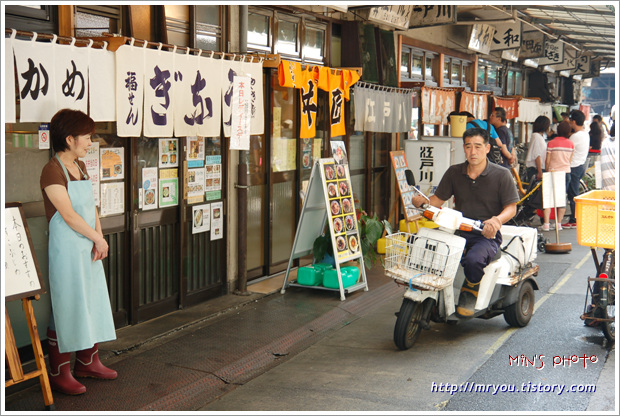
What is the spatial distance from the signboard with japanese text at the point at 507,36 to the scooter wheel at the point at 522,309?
1218 centimetres

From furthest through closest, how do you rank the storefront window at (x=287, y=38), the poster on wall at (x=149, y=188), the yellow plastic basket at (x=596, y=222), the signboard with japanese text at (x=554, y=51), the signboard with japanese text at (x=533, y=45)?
the signboard with japanese text at (x=554, y=51) → the signboard with japanese text at (x=533, y=45) → the storefront window at (x=287, y=38) → the poster on wall at (x=149, y=188) → the yellow plastic basket at (x=596, y=222)

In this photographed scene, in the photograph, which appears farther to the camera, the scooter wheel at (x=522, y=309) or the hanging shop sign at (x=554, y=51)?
the hanging shop sign at (x=554, y=51)

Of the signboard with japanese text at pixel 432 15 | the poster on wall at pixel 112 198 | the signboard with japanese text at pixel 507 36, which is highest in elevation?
Result: the signboard with japanese text at pixel 507 36

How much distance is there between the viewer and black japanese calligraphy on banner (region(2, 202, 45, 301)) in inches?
210

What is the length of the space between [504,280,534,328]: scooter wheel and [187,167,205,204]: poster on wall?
3929mm

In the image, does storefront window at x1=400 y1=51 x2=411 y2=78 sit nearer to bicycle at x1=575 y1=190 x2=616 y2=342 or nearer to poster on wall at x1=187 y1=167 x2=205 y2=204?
poster on wall at x1=187 y1=167 x2=205 y2=204

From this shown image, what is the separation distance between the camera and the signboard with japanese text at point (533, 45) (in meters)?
22.3

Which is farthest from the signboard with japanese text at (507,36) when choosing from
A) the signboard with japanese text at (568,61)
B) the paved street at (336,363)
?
the paved street at (336,363)

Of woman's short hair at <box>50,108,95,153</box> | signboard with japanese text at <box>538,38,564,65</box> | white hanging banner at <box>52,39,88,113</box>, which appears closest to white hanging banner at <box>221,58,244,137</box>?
white hanging banner at <box>52,39,88,113</box>

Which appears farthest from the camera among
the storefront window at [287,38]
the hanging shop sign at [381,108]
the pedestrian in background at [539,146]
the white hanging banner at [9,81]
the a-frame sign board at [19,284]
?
the pedestrian in background at [539,146]

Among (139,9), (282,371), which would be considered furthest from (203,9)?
(282,371)

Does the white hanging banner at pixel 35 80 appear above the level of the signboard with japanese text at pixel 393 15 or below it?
below

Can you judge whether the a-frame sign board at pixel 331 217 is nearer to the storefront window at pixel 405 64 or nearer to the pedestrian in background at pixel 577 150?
the storefront window at pixel 405 64

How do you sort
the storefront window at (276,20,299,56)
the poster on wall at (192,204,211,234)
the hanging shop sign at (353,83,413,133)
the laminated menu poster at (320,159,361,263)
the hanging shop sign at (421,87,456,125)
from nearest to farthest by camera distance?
the poster on wall at (192,204,211,234) < the laminated menu poster at (320,159,361,263) < the storefront window at (276,20,299,56) < the hanging shop sign at (353,83,413,133) < the hanging shop sign at (421,87,456,125)
